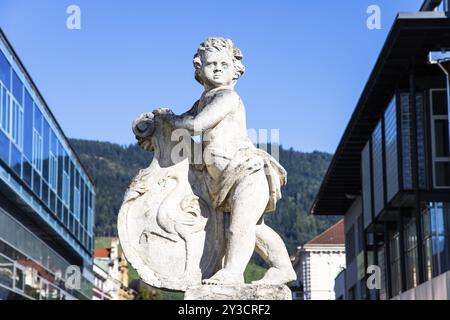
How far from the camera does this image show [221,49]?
30.5 ft

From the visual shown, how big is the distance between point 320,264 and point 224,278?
3680 inches

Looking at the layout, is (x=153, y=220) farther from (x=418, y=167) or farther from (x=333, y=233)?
(x=333, y=233)

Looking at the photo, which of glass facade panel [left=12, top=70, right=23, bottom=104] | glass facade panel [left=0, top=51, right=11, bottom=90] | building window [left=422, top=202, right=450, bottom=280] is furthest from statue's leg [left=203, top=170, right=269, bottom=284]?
glass facade panel [left=12, top=70, right=23, bottom=104]

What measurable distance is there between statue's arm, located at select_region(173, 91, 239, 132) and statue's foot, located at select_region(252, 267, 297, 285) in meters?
1.27

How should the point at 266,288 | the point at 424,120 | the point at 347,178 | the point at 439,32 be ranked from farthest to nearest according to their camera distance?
the point at 347,178 → the point at 424,120 → the point at 439,32 → the point at 266,288

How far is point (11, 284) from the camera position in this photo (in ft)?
138

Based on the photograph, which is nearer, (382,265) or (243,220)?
(243,220)

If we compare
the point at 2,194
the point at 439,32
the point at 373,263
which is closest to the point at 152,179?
the point at 439,32

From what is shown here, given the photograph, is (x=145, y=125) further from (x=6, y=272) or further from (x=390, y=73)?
(x=6, y=272)

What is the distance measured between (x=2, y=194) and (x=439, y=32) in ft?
55.8

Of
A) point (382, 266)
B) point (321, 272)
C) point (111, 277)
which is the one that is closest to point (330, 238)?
point (321, 272)

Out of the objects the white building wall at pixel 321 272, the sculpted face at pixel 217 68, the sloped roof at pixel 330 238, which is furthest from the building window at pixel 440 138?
the sloped roof at pixel 330 238
